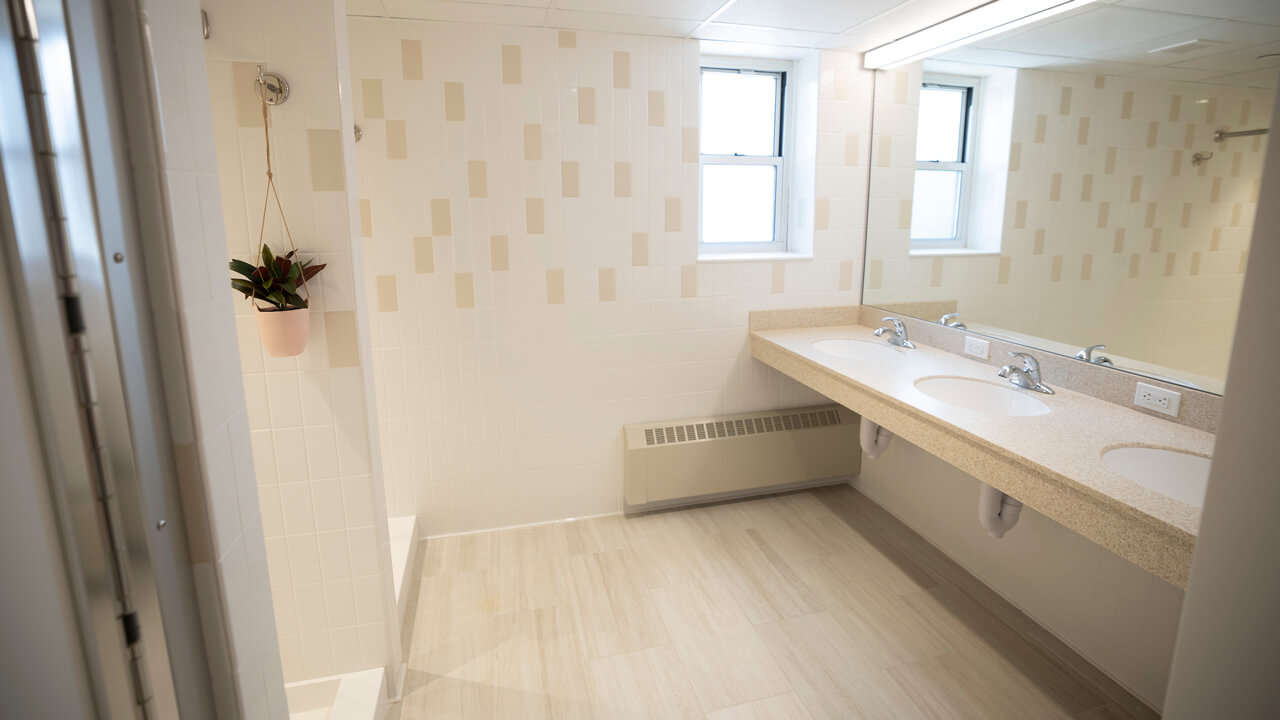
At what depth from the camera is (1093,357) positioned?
2.04 m

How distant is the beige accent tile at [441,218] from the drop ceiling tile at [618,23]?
82 centimetres

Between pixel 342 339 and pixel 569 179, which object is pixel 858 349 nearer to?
pixel 569 179

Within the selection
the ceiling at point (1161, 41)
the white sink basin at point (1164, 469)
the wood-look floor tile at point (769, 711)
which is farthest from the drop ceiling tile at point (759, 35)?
the wood-look floor tile at point (769, 711)

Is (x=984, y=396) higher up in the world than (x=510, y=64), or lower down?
lower down

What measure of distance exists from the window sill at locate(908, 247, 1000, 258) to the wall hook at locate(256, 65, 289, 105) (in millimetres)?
2397

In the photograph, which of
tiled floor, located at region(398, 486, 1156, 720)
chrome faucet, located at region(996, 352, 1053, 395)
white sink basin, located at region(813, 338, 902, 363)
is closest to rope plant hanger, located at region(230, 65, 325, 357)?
tiled floor, located at region(398, 486, 1156, 720)

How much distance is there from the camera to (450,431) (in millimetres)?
2797

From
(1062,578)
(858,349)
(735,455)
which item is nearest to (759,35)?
(858,349)

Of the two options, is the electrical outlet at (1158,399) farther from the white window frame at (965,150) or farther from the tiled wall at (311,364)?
the tiled wall at (311,364)

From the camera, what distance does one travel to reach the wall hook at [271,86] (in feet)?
5.08

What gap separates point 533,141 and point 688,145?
2.23 feet

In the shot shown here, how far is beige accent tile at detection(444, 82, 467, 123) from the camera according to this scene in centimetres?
252

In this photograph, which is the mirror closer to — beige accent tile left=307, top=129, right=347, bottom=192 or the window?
the window

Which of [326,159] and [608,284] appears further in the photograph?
[608,284]
